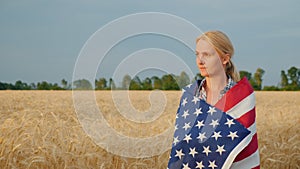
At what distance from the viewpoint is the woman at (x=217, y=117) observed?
335cm

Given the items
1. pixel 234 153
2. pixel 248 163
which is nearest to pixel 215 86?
pixel 234 153

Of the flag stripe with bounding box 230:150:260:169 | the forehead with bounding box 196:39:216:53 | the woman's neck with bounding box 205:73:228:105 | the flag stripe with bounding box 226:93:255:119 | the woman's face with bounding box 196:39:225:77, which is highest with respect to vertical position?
the forehead with bounding box 196:39:216:53

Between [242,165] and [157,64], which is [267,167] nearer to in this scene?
[242,165]

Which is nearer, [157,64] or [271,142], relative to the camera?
[157,64]

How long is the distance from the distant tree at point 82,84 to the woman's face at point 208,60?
1.10m

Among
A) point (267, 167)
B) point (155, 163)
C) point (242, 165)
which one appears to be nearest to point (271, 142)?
point (267, 167)

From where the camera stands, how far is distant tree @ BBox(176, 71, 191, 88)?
3.63 m

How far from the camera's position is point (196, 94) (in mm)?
3510

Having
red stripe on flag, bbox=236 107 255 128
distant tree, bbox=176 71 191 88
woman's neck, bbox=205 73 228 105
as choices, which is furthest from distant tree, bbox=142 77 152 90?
red stripe on flag, bbox=236 107 255 128

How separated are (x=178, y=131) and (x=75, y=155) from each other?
126cm

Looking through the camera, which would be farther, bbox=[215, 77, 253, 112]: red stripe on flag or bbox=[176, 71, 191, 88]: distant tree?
bbox=[176, 71, 191, 88]: distant tree

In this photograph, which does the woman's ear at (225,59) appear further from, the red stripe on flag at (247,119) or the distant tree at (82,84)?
the distant tree at (82,84)

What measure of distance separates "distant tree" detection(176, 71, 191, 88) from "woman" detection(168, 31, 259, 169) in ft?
0.63

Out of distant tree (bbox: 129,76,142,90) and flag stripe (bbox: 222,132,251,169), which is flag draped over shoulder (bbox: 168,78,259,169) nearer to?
flag stripe (bbox: 222,132,251,169)
